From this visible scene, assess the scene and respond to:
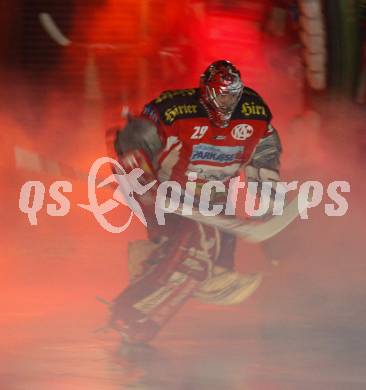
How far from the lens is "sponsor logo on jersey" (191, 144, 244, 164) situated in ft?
18.4

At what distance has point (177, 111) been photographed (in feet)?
18.1

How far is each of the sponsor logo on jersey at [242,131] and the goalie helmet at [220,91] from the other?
0.09 meters

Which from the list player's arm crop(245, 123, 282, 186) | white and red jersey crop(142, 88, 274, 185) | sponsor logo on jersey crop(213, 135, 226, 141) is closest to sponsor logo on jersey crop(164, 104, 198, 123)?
white and red jersey crop(142, 88, 274, 185)

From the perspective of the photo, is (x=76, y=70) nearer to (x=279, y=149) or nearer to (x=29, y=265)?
→ (x=29, y=265)

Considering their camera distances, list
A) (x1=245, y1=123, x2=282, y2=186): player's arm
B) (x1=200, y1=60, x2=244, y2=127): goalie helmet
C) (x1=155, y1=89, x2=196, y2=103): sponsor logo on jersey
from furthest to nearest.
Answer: (x1=245, y1=123, x2=282, y2=186): player's arm < (x1=155, y1=89, x2=196, y2=103): sponsor logo on jersey < (x1=200, y1=60, x2=244, y2=127): goalie helmet

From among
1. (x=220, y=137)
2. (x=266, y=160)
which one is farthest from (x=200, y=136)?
(x=266, y=160)

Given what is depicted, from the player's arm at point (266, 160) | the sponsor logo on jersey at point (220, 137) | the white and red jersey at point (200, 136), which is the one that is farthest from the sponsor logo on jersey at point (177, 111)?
the player's arm at point (266, 160)

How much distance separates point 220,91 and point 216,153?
1.19ft

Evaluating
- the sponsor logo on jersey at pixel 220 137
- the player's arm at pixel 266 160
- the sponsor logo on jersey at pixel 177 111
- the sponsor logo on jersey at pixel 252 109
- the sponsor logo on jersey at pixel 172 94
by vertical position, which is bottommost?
the player's arm at pixel 266 160

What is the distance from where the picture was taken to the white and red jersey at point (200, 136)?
552 cm

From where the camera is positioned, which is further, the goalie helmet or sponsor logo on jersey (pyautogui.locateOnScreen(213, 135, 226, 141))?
sponsor logo on jersey (pyautogui.locateOnScreen(213, 135, 226, 141))

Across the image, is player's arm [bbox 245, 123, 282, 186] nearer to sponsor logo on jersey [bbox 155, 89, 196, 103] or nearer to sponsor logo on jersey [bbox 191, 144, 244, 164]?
sponsor logo on jersey [bbox 191, 144, 244, 164]

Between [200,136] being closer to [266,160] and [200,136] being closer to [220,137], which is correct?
[220,137]

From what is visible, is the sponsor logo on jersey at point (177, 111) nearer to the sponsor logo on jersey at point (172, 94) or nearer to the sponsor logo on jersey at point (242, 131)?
the sponsor logo on jersey at point (172, 94)
